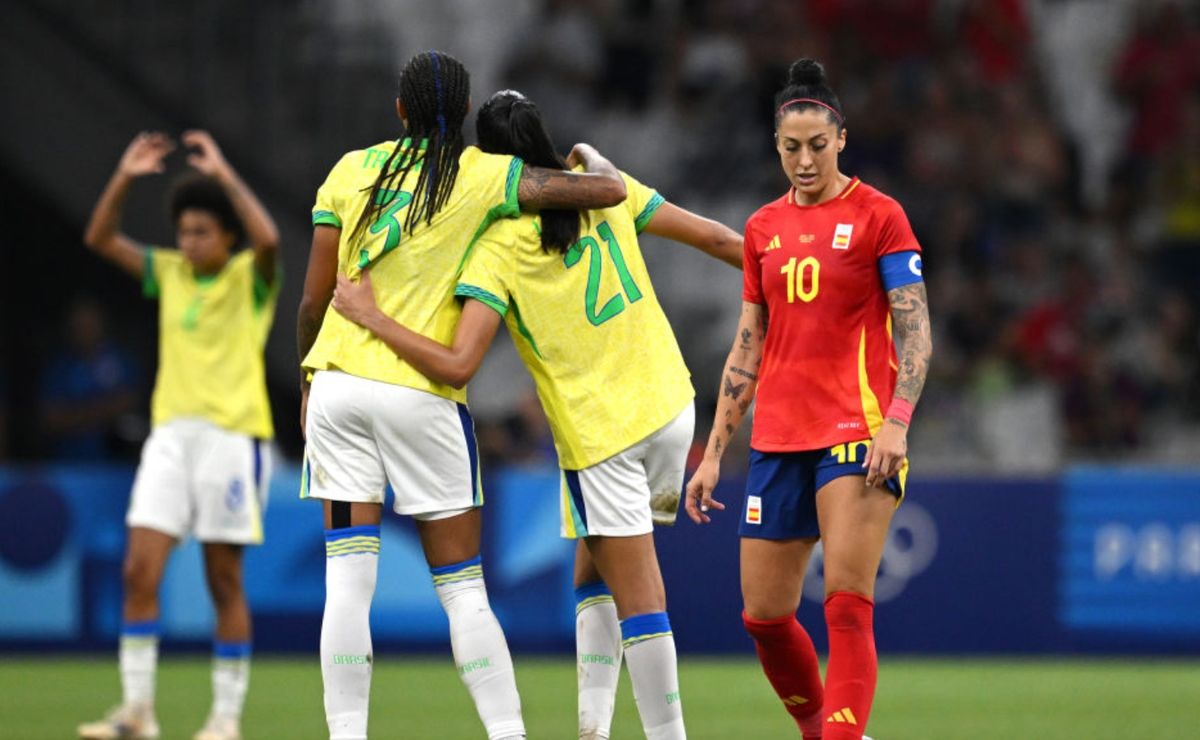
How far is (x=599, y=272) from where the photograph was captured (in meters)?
6.68

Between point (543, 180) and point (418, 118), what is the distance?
0.46 metres

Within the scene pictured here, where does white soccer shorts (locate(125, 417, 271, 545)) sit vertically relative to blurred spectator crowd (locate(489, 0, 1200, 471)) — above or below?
below

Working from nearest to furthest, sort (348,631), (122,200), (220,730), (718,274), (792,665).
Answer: (348,631)
(792,665)
(220,730)
(122,200)
(718,274)

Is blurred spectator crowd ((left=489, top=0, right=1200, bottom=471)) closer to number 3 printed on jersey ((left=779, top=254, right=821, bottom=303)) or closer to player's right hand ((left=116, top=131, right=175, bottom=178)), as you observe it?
player's right hand ((left=116, top=131, right=175, bottom=178))

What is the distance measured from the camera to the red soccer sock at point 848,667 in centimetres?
636

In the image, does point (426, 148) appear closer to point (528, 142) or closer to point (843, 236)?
point (528, 142)

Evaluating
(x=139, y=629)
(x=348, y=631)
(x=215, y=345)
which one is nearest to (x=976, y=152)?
(x=215, y=345)

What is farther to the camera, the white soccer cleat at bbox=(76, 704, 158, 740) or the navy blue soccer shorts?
the white soccer cleat at bbox=(76, 704, 158, 740)

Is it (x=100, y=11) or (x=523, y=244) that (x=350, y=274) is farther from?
(x=100, y=11)

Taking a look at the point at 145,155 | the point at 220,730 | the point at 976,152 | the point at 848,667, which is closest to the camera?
the point at 848,667

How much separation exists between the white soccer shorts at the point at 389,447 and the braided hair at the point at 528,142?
0.68m

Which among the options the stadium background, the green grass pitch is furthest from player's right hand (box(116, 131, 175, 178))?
the stadium background

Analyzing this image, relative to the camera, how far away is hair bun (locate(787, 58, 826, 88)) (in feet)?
22.0

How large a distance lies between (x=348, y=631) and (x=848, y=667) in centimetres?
166
